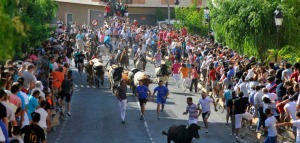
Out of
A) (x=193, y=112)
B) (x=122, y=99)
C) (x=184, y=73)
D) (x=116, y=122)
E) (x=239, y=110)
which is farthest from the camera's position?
(x=184, y=73)

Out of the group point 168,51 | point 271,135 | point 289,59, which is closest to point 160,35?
point 168,51

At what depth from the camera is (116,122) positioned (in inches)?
1134

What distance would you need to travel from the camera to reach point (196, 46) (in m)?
45.4

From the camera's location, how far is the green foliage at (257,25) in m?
37.7

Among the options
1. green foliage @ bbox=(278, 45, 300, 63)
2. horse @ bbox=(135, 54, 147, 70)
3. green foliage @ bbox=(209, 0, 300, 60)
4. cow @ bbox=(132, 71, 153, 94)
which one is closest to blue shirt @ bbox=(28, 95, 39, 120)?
cow @ bbox=(132, 71, 153, 94)

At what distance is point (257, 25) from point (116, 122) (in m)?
11.4

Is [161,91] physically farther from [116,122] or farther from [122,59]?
[122,59]

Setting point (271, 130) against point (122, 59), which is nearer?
point (271, 130)

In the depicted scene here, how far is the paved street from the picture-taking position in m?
25.8

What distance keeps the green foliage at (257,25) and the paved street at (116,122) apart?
173 inches

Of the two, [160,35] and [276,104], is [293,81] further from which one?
[160,35]

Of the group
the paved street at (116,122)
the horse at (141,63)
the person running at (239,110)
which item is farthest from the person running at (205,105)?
the horse at (141,63)

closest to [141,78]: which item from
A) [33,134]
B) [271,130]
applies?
[271,130]

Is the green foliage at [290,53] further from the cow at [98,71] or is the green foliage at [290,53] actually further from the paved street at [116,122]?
the cow at [98,71]
